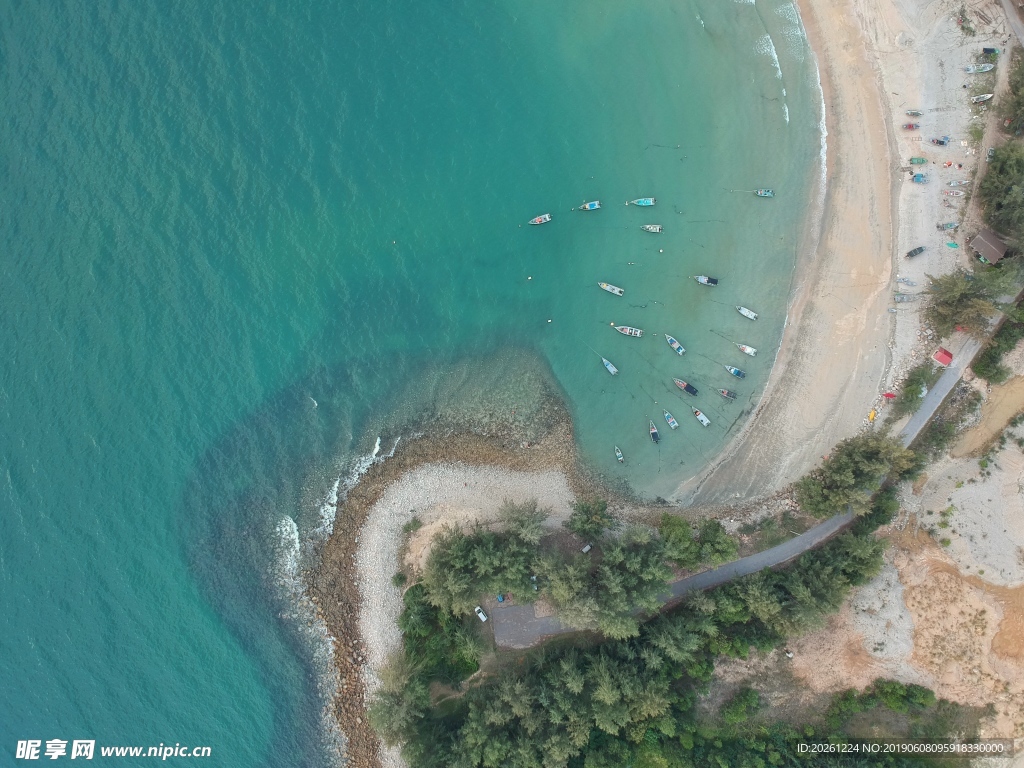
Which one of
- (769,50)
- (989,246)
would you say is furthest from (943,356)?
(769,50)

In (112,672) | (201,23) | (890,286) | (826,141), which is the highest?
(201,23)

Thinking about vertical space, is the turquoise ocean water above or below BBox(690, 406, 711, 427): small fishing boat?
above

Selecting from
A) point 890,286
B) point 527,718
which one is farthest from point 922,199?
point 527,718

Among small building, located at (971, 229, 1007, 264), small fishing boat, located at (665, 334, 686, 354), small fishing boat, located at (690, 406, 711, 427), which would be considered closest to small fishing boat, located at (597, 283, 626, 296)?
small fishing boat, located at (665, 334, 686, 354)

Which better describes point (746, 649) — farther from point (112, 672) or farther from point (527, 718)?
point (112, 672)

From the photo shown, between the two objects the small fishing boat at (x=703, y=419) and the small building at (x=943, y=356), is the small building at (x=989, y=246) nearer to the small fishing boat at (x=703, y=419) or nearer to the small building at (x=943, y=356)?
the small building at (x=943, y=356)

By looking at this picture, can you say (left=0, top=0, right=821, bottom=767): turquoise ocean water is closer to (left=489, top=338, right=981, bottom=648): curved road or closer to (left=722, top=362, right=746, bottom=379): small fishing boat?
(left=722, top=362, right=746, bottom=379): small fishing boat

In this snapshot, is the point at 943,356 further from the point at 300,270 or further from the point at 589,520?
the point at 300,270
